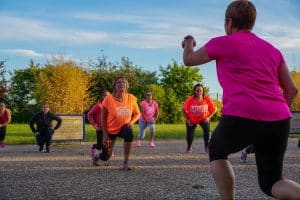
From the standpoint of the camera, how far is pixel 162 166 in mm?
10836

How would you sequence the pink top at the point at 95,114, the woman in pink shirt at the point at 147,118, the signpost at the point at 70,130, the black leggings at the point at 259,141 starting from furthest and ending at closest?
the signpost at the point at 70,130 < the woman in pink shirt at the point at 147,118 < the pink top at the point at 95,114 < the black leggings at the point at 259,141

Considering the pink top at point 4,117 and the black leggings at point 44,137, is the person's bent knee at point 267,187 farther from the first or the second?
the pink top at point 4,117

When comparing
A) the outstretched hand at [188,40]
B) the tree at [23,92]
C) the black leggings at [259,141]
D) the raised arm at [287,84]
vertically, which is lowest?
the tree at [23,92]

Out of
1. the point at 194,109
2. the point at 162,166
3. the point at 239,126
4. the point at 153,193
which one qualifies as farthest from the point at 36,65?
the point at 239,126

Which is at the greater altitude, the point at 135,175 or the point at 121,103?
the point at 121,103

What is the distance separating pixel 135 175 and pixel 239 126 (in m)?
5.33

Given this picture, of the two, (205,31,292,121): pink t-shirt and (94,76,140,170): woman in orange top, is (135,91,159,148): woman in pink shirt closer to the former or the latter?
(94,76,140,170): woman in orange top

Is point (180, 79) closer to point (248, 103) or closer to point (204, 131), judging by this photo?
point (204, 131)

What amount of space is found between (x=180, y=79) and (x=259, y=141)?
4684cm

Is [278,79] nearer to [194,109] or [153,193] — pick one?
[153,193]

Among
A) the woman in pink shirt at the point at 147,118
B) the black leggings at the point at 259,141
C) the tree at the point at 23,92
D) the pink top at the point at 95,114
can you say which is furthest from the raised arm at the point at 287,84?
the tree at the point at 23,92

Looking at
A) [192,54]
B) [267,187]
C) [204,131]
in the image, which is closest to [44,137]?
A: [204,131]

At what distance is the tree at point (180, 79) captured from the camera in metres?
50.0


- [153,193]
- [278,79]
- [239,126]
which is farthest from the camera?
[153,193]
